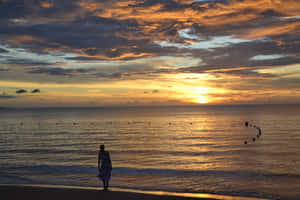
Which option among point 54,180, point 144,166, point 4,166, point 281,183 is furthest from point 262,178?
point 4,166

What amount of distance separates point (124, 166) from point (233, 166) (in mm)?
10015

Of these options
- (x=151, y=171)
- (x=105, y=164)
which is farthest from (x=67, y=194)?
(x=151, y=171)

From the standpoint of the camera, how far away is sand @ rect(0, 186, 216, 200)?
13.8 metres

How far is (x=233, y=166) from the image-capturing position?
23.7m

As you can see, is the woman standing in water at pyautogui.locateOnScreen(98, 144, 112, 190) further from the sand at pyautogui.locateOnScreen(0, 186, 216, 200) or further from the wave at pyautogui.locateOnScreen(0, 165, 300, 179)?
the wave at pyautogui.locateOnScreen(0, 165, 300, 179)

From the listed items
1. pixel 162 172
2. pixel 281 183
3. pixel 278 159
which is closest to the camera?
pixel 281 183

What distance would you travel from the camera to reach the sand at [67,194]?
13836 millimetres

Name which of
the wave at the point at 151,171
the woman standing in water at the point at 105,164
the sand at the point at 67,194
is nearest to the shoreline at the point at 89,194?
the sand at the point at 67,194

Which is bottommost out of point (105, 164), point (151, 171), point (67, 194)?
point (67, 194)

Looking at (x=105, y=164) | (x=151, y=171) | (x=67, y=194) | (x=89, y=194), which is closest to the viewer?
(x=89, y=194)

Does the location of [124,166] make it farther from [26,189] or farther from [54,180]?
[26,189]

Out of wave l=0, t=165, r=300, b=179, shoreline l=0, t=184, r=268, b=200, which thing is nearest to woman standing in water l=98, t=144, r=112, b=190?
shoreline l=0, t=184, r=268, b=200

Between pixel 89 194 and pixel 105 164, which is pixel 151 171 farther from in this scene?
pixel 89 194

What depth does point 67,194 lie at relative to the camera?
47.5 feet
